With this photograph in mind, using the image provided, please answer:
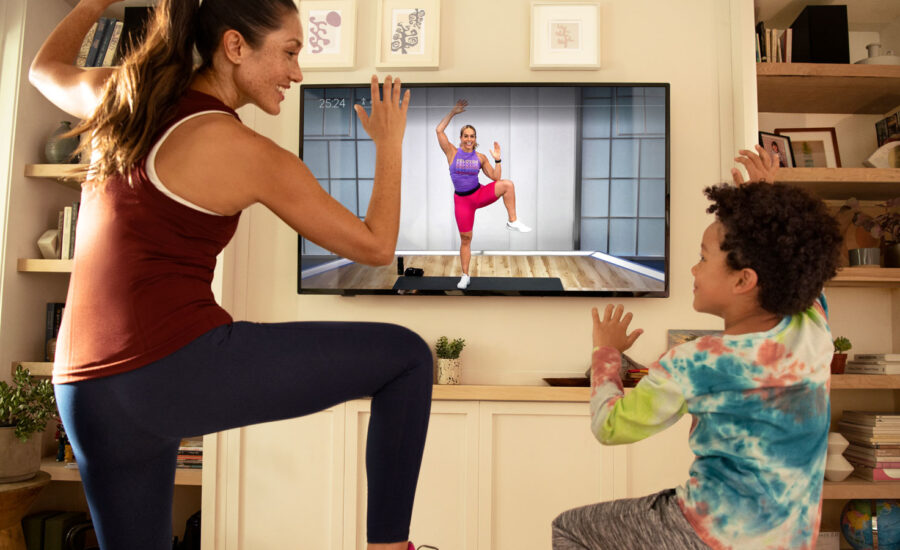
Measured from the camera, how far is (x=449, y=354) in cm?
282

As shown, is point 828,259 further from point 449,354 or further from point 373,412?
point 449,354

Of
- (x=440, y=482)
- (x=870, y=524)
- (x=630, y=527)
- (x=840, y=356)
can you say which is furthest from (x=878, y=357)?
(x=630, y=527)

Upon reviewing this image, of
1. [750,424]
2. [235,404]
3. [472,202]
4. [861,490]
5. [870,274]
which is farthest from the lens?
[472,202]

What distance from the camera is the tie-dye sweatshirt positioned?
1162mm

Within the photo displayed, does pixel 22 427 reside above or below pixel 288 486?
above

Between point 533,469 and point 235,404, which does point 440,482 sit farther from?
point 235,404

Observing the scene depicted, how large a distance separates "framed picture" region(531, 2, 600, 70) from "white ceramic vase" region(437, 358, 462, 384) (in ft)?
4.27

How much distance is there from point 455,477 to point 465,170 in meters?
1.22

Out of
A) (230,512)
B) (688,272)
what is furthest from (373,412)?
(688,272)

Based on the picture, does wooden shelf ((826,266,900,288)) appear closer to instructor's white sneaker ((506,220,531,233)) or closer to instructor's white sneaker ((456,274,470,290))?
instructor's white sneaker ((506,220,531,233))

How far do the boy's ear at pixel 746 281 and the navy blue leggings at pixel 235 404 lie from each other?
0.58 m

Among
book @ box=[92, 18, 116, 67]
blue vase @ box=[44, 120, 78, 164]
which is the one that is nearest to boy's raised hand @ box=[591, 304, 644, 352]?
blue vase @ box=[44, 120, 78, 164]

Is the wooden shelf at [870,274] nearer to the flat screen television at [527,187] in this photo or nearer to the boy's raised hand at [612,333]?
the flat screen television at [527,187]

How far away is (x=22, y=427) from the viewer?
99.2 inches
